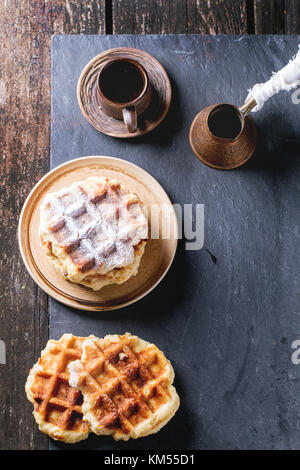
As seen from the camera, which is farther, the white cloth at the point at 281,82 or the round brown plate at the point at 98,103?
the round brown plate at the point at 98,103

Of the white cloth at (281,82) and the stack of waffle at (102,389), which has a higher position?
the white cloth at (281,82)

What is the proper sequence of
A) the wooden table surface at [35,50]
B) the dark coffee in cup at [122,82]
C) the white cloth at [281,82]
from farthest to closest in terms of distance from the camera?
A: the wooden table surface at [35,50]
the dark coffee in cup at [122,82]
the white cloth at [281,82]

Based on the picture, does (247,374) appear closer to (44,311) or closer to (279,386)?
(279,386)

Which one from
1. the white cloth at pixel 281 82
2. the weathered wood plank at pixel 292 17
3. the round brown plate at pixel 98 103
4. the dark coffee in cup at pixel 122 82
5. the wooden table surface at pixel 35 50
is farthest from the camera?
the weathered wood plank at pixel 292 17

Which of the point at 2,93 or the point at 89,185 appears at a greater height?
the point at 2,93

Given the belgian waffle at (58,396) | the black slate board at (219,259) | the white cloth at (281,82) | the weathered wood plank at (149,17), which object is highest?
the weathered wood plank at (149,17)

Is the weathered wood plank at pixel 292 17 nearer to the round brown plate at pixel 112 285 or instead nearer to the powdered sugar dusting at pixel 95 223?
the round brown plate at pixel 112 285

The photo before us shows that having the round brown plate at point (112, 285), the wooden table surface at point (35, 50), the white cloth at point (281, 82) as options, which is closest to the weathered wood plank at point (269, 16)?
the wooden table surface at point (35, 50)
